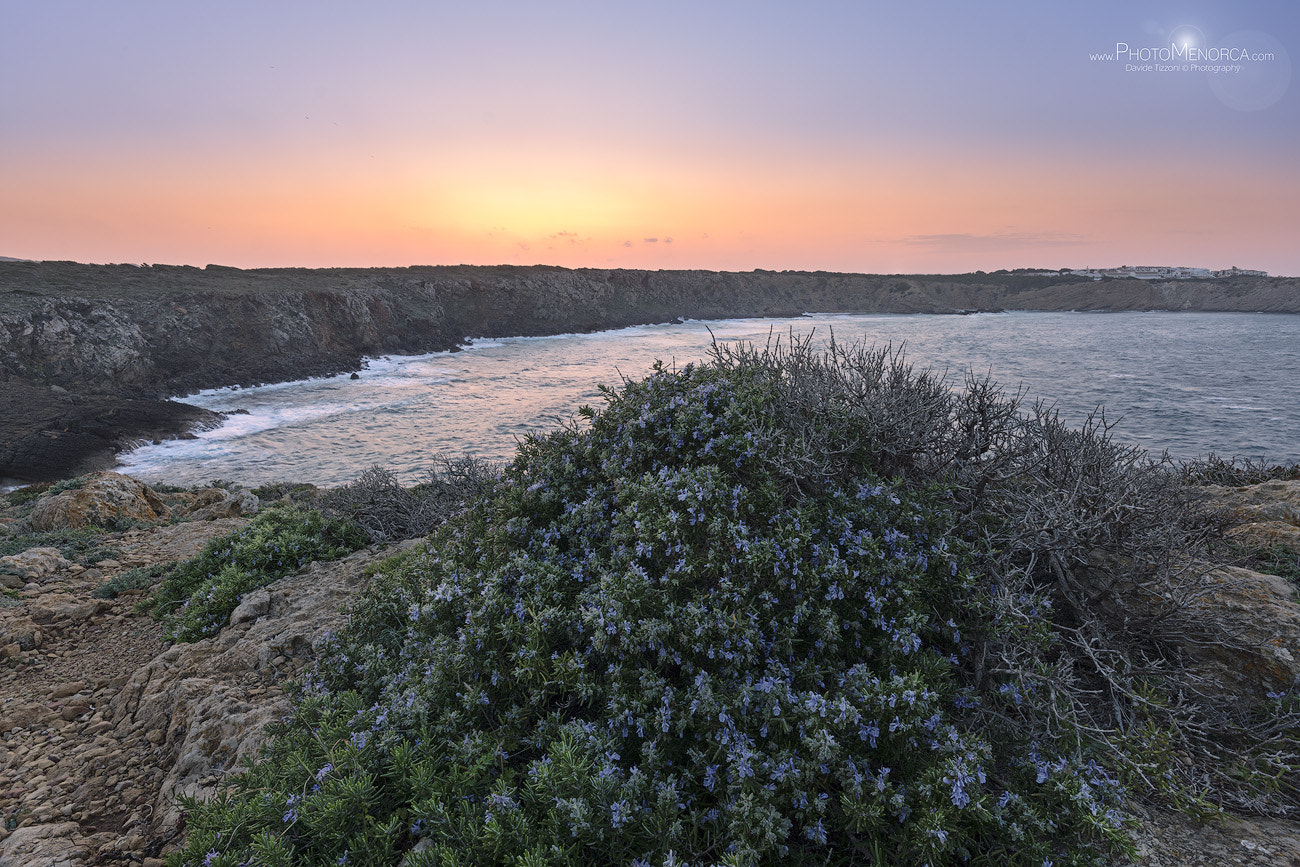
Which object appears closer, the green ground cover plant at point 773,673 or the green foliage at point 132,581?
the green ground cover plant at point 773,673

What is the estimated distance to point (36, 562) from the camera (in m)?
6.50

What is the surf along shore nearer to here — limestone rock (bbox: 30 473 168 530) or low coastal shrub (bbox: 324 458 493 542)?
low coastal shrub (bbox: 324 458 493 542)

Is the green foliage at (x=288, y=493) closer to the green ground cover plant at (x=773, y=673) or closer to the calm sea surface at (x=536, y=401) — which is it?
the calm sea surface at (x=536, y=401)

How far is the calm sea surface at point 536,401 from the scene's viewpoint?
19.0 metres

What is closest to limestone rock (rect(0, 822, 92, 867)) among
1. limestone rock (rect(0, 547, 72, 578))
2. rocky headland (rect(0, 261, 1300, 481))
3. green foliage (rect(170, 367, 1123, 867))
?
green foliage (rect(170, 367, 1123, 867))

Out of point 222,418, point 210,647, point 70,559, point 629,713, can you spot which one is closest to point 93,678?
point 210,647

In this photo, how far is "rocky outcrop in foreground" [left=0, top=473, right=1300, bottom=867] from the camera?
2.95 metres

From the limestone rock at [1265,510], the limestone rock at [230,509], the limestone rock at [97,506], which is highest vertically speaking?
the limestone rock at [1265,510]

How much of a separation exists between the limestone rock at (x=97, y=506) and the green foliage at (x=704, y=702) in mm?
8573

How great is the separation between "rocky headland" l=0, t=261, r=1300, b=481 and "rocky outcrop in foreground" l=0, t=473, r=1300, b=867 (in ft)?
59.4

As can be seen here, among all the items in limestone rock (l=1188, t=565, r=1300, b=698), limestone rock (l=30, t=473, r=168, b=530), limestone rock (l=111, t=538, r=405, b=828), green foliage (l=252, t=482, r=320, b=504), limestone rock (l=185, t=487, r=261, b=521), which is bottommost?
green foliage (l=252, t=482, r=320, b=504)

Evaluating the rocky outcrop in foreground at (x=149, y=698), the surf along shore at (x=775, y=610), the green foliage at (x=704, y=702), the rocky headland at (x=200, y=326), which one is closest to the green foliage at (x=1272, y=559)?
the surf along shore at (x=775, y=610)

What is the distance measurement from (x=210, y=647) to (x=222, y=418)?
2525cm

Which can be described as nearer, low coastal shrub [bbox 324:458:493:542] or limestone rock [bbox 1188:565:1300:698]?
limestone rock [bbox 1188:565:1300:698]
